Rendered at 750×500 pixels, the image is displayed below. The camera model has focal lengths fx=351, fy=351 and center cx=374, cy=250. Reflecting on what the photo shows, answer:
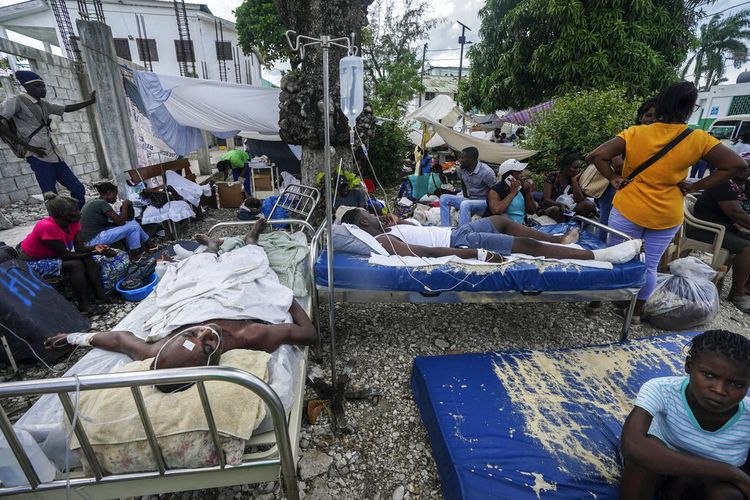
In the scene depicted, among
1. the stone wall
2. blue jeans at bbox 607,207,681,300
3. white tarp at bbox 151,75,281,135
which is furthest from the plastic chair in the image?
the stone wall

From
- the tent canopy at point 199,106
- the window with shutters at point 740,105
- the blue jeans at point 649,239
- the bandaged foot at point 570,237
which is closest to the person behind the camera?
the blue jeans at point 649,239

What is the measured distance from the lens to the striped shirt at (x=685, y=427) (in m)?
1.35

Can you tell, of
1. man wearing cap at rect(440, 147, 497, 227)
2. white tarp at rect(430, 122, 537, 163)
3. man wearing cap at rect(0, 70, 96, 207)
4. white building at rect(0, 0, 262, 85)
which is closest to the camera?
man wearing cap at rect(0, 70, 96, 207)

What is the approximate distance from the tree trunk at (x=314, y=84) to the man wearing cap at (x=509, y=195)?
286cm

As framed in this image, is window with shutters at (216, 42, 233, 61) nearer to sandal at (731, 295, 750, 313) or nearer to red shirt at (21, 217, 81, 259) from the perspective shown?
red shirt at (21, 217, 81, 259)

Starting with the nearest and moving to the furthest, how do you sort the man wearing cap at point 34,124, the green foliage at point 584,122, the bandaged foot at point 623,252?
1. the bandaged foot at point 623,252
2. the man wearing cap at point 34,124
3. the green foliage at point 584,122

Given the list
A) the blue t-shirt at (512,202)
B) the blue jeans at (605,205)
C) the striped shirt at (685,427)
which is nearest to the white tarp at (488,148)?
the blue t-shirt at (512,202)

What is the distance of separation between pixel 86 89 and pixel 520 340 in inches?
440

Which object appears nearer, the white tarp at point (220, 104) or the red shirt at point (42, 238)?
the red shirt at point (42, 238)

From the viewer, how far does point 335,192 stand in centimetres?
565

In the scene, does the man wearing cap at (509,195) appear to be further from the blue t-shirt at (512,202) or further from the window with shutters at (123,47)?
the window with shutters at (123,47)

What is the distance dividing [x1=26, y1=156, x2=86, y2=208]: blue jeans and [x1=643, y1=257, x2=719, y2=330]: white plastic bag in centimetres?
711

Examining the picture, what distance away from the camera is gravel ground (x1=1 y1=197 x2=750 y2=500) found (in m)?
2.05

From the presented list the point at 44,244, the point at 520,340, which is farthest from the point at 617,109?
the point at 44,244
